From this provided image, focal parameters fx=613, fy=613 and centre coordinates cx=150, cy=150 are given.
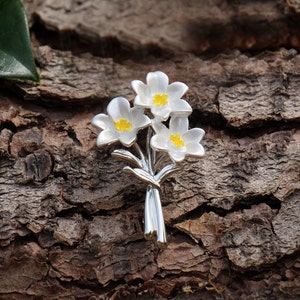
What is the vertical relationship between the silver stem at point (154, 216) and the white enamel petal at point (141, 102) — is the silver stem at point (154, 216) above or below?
below

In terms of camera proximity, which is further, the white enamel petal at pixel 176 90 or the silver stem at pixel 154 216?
the white enamel petal at pixel 176 90

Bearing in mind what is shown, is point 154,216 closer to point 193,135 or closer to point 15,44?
point 193,135

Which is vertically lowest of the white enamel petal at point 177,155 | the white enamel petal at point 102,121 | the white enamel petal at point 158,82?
the white enamel petal at point 177,155

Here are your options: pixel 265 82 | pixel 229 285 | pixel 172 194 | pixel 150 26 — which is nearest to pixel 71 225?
pixel 172 194

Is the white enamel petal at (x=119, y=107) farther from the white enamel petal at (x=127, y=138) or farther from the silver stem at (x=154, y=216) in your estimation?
the silver stem at (x=154, y=216)

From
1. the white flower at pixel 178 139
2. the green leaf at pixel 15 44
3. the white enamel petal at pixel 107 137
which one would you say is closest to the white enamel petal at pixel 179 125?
the white flower at pixel 178 139

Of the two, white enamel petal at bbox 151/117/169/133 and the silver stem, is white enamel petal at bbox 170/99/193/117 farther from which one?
the silver stem

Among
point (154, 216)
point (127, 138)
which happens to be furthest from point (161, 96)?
point (154, 216)
